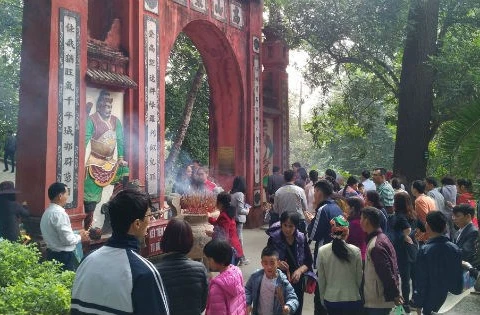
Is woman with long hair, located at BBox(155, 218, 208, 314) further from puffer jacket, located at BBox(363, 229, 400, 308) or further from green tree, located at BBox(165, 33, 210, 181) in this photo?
green tree, located at BBox(165, 33, 210, 181)

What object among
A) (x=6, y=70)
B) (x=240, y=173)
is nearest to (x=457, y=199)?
(x=240, y=173)

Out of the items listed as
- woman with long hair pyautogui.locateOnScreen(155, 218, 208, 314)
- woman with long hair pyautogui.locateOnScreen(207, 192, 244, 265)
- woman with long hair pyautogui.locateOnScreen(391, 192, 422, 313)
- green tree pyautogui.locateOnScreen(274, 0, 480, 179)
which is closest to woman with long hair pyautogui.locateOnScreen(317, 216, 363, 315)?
woman with long hair pyautogui.locateOnScreen(155, 218, 208, 314)

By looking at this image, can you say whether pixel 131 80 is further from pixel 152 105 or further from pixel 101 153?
pixel 101 153

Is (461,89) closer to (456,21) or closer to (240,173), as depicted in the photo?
(456,21)

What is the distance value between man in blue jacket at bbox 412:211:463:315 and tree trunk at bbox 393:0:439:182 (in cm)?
702

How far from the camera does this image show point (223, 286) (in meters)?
3.17

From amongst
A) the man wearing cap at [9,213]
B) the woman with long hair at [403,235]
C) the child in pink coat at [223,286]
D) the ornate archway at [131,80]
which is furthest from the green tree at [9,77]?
the child in pink coat at [223,286]

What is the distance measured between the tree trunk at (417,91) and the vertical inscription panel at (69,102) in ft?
23.8

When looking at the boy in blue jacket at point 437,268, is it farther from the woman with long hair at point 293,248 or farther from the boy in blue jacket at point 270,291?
the boy in blue jacket at point 270,291

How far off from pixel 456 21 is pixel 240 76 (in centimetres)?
515

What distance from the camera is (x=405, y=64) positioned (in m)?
11.2

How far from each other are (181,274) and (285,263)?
148 centimetres

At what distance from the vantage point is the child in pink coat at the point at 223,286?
316 cm

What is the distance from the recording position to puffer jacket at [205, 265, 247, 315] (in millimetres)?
3154
